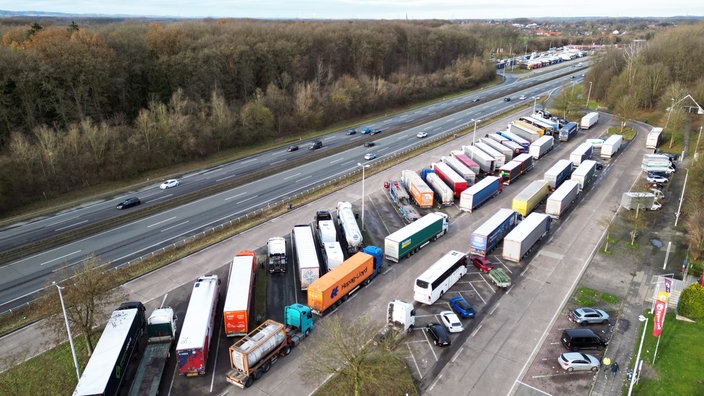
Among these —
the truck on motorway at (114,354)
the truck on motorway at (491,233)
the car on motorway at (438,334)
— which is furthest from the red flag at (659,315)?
the truck on motorway at (114,354)

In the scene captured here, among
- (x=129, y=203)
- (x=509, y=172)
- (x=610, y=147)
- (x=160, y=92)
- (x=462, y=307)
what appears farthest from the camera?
(x=160, y=92)

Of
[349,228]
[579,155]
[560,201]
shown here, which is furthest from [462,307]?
[579,155]

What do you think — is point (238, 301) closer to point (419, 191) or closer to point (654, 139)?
point (419, 191)

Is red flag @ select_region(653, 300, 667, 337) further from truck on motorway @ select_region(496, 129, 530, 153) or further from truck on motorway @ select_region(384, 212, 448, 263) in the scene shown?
truck on motorway @ select_region(496, 129, 530, 153)

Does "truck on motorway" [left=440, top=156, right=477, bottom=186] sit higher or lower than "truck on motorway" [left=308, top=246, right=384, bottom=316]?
higher

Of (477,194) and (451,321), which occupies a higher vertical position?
(477,194)

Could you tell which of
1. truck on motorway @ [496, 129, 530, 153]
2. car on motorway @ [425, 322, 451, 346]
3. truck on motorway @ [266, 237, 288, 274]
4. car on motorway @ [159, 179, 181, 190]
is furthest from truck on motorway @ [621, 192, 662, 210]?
car on motorway @ [159, 179, 181, 190]

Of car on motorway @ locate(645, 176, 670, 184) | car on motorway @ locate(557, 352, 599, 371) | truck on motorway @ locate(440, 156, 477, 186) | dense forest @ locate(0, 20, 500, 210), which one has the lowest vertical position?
car on motorway @ locate(557, 352, 599, 371)
